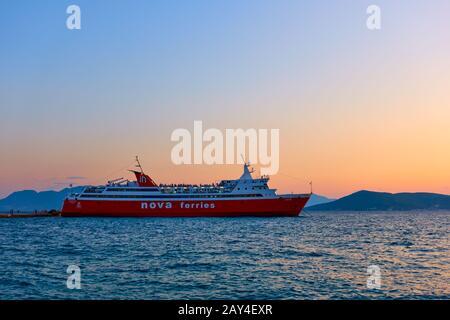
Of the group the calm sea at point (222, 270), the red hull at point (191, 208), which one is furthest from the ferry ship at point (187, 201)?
the calm sea at point (222, 270)

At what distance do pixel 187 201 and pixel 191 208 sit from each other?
64.8 inches

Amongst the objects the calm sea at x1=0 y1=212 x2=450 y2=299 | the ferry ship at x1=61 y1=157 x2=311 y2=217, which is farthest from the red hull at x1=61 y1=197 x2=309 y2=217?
the calm sea at x1=0 y1=212 x2=450 y2=299

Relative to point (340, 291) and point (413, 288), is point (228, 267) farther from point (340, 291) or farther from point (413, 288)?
point (413, 288)

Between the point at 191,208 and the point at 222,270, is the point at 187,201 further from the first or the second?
the point at 222,270

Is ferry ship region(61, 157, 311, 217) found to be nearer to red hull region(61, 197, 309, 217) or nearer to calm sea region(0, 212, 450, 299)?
red hull region(61, 197, 309, 217)

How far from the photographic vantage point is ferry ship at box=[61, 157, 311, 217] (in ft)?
265

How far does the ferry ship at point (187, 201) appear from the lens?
80812 mm

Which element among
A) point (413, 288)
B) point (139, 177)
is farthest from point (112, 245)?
point (139, 177)

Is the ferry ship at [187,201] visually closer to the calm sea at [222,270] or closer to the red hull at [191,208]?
the red hull at [191,208]

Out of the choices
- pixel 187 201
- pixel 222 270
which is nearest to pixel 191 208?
pixel 187 201

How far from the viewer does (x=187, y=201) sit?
8362cm

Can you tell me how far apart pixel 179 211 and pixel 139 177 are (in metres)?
12.1

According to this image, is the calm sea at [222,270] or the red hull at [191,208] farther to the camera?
the red hull at [191,208]

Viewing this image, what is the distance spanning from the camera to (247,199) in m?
80.6
